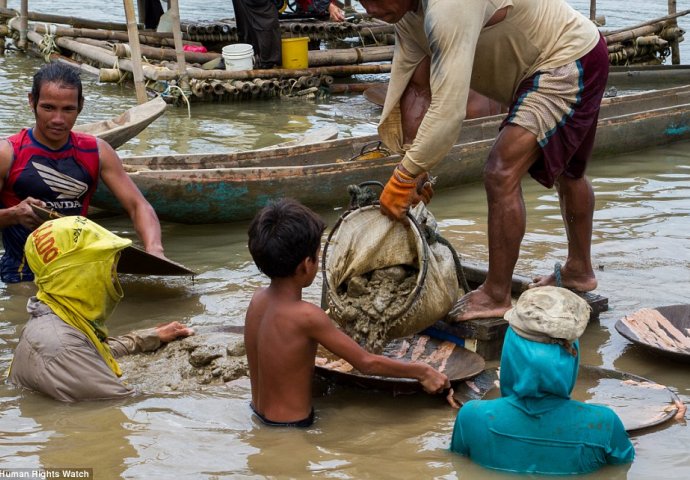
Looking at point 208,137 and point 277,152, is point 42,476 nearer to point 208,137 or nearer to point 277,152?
point 277,152

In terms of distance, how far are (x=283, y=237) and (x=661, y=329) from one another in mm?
1996

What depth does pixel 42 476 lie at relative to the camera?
314 cm

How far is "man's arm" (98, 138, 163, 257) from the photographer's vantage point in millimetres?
5166

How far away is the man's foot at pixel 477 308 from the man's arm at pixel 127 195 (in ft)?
5.64

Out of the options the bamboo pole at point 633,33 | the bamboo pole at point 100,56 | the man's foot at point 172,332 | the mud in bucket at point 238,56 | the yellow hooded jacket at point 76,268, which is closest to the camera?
the yellow hooded jacket at point 76,268

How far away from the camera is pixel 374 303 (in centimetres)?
410

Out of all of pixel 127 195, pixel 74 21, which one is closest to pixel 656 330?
pixel 127 195

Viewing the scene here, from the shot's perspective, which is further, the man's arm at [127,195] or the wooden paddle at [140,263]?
the man's arm at [127,195]

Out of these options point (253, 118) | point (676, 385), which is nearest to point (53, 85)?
point (676, 385)

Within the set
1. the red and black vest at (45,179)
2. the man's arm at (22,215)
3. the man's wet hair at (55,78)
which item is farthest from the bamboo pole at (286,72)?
the man's arm at (22,215)

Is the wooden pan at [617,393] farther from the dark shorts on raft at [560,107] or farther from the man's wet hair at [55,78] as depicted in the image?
the man's wet hair at [55,78]

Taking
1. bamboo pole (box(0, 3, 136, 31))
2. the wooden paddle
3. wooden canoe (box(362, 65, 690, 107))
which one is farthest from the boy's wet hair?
bamboo pole (box(0, 3, 136, 31))

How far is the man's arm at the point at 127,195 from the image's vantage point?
5.17m

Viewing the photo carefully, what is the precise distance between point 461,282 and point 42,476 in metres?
2.15
